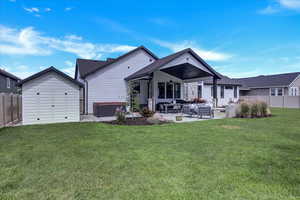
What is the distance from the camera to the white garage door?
9.26 meters

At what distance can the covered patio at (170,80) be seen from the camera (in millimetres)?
13243

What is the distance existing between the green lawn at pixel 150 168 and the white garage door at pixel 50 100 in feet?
12.6

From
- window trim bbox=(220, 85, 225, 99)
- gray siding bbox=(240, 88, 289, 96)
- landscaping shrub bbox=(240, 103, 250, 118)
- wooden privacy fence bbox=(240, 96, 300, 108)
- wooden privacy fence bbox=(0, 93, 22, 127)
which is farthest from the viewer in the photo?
gray siding bbox=(240, 88, 289, 96)

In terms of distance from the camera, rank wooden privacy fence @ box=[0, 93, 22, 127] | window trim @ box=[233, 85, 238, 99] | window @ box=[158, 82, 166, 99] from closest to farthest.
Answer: wooden privacy fence @ box=[0, 93, 22, 127] → window @ box=[158, 82, 166, 99] → window trim @ box=[233, 85, 238, 99]

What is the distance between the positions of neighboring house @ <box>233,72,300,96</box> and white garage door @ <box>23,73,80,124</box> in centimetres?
2446

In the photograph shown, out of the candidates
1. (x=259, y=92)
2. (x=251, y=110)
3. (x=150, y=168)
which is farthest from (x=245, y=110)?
(x=259, y=92)

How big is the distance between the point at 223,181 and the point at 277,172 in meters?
1.28

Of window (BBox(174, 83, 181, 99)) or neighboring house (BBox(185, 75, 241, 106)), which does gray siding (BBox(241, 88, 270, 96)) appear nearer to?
neighboring house (BBox(185, 75, 241, 106))

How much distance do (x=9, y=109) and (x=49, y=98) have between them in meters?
2.17

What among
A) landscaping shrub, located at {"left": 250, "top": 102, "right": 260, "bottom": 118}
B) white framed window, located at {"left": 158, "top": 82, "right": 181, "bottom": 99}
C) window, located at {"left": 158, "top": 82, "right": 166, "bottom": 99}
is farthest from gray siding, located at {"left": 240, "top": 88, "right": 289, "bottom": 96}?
window, located at {"left": 158, "top": 82, "right": 166, "bottom": 99}

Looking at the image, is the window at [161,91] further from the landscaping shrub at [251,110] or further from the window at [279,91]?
the window at [279,91]

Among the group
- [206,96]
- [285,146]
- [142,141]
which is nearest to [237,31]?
[206,96]

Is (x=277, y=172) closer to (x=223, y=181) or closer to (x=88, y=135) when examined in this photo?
(x=223, y=181)

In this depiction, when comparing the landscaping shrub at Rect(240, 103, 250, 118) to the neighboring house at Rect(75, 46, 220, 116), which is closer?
the landscaping shrub at Rect(240, 103, 250, 118)
